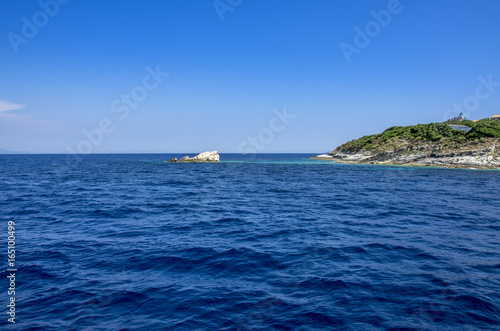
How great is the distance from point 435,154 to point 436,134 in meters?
11.8

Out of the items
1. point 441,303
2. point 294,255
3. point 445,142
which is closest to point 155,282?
point 294,255

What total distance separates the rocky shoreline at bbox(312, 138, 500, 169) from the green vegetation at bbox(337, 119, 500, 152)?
2.12 metres

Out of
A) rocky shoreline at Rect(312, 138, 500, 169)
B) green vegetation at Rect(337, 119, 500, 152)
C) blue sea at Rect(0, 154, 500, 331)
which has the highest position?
green vegetation at Rect(337, 119, 500, 152)

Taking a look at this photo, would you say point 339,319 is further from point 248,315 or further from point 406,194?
point 406,194

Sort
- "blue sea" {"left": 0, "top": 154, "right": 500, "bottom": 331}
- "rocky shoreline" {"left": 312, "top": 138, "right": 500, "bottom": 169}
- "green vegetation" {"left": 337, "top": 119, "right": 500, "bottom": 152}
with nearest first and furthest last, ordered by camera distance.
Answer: "blue sea" {"left": 0, "top": 154, "right": 500, "bottom": 331}
"rocky shoreline" {"left": 312, "top": 138, "right": 500, "bottom": 169}
"green vegetation" {"left": 337, "top": 119, "right": 500, "bottom": 152}

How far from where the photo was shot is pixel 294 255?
13.5 meters

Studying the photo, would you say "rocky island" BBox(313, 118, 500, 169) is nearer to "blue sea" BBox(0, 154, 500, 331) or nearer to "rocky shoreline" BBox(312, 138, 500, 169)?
"rocky shoreline" BBox(312, 138, 500, 169)

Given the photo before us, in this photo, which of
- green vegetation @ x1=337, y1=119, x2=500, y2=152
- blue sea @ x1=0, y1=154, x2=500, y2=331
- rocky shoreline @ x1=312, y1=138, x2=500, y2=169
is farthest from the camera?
green vegetation @ x1=337, y1=119, x2=500, y2=152

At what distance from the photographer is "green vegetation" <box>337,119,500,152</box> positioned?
80.2 metres

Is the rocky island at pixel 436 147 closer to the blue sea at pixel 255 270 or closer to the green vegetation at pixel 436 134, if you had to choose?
the green vegetation at pixel 436 134

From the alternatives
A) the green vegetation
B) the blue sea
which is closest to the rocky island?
the green vegetation

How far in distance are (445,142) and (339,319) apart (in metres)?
95.8

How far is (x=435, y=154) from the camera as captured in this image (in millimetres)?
83125

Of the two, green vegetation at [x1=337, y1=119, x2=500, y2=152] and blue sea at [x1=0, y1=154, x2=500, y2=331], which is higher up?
green vegetation at [x1=337, y1=119, x2=500, y2=152]
